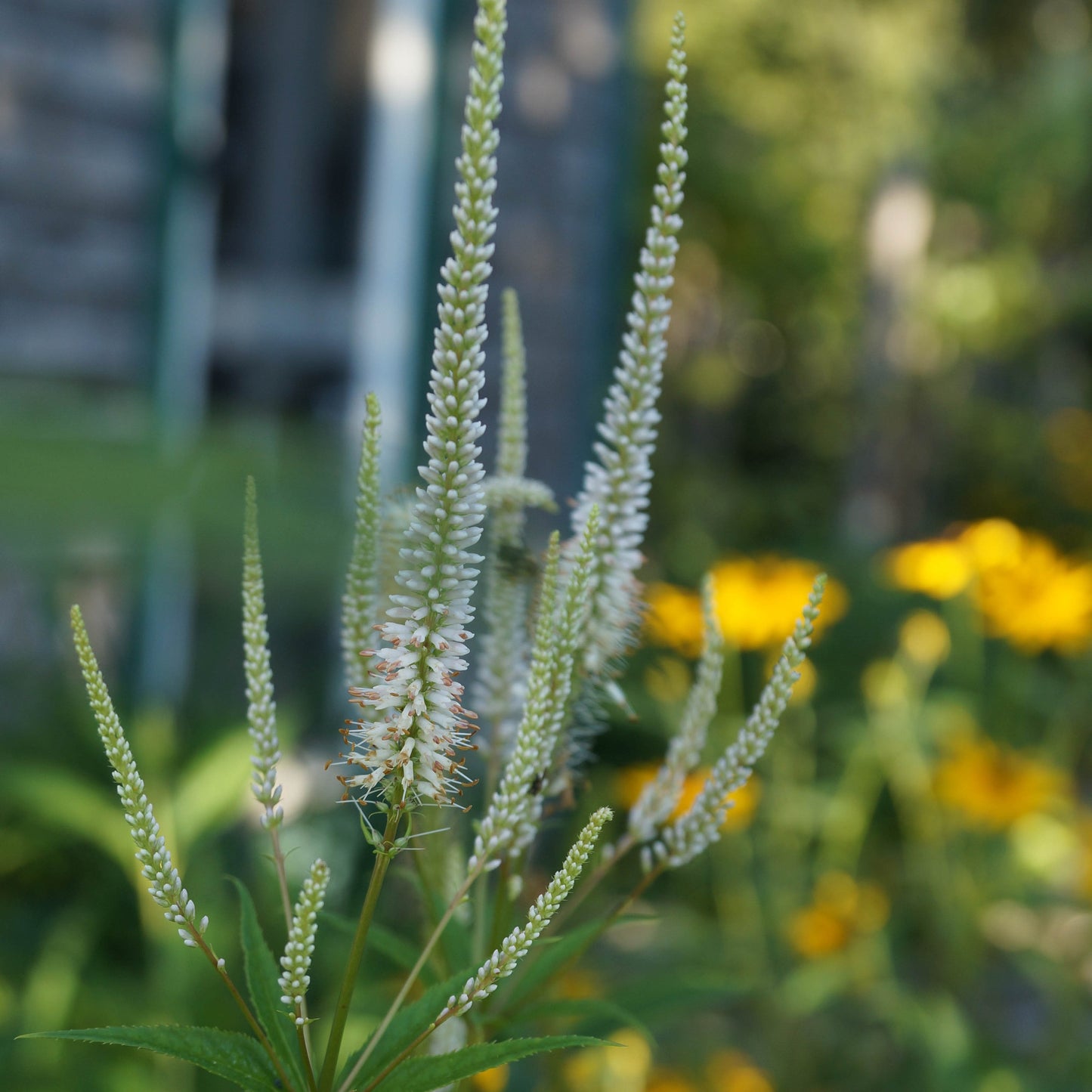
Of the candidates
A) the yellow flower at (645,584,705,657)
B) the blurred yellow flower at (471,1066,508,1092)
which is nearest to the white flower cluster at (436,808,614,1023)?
the yellow flower at (645,584,705,657)

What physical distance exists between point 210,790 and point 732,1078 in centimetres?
110

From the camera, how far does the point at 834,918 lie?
2.33 m

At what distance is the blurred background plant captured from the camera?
2135 millimetres

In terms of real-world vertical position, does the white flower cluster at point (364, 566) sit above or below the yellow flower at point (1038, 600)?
above

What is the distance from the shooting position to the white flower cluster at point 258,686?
525mm

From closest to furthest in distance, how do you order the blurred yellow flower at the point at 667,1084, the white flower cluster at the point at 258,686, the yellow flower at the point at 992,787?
the white flower cluster at the point at 258,686
the blurred yellow flower at the point at 667,1084
the yellow flower at the point at 992,787

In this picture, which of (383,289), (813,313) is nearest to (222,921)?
(383,289)

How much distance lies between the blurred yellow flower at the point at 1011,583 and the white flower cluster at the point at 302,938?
1723 millimetres

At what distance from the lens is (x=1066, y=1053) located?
2273 millimetres

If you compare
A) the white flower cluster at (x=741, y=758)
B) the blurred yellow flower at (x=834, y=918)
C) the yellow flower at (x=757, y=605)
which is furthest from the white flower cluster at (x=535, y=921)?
the blurred yellow flower at (x=834, y=918)

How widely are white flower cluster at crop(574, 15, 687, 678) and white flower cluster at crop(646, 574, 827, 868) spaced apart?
9 centimetres

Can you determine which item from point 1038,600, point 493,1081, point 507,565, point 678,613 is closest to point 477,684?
point 507,565

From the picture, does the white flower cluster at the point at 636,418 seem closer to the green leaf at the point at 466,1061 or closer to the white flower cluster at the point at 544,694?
the white flower cluster at the point at 544,694

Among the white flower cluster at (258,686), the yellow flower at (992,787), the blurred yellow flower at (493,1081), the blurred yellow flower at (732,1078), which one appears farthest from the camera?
the yellow flower at (992,787)
